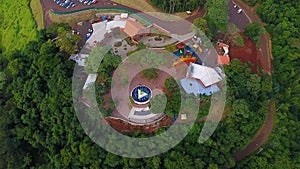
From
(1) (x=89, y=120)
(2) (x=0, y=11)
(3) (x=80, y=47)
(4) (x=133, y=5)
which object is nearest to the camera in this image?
(1) (x=89, y=120)

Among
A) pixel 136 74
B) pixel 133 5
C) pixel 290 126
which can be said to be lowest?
pixel 290 126

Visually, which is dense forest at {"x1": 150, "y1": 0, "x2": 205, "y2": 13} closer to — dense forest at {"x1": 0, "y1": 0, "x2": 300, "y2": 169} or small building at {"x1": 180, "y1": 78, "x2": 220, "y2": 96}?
dense forest at {"x1": 0, "y1": 0, "x2": 300, "y2": 169}

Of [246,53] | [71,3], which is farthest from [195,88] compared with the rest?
[71,3]

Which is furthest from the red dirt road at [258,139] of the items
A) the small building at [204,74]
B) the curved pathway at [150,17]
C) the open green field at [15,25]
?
the open green field at [15,25]

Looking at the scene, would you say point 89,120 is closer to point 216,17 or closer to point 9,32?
point 216,17

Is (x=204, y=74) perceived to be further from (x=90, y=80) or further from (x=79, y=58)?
(x=79, y=58)

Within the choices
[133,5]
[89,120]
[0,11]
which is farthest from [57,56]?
A: [0,11]

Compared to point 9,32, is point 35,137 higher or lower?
lower

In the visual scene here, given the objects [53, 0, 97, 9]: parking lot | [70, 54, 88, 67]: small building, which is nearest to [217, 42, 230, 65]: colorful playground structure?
[70, 54, 88, 67]: small building
